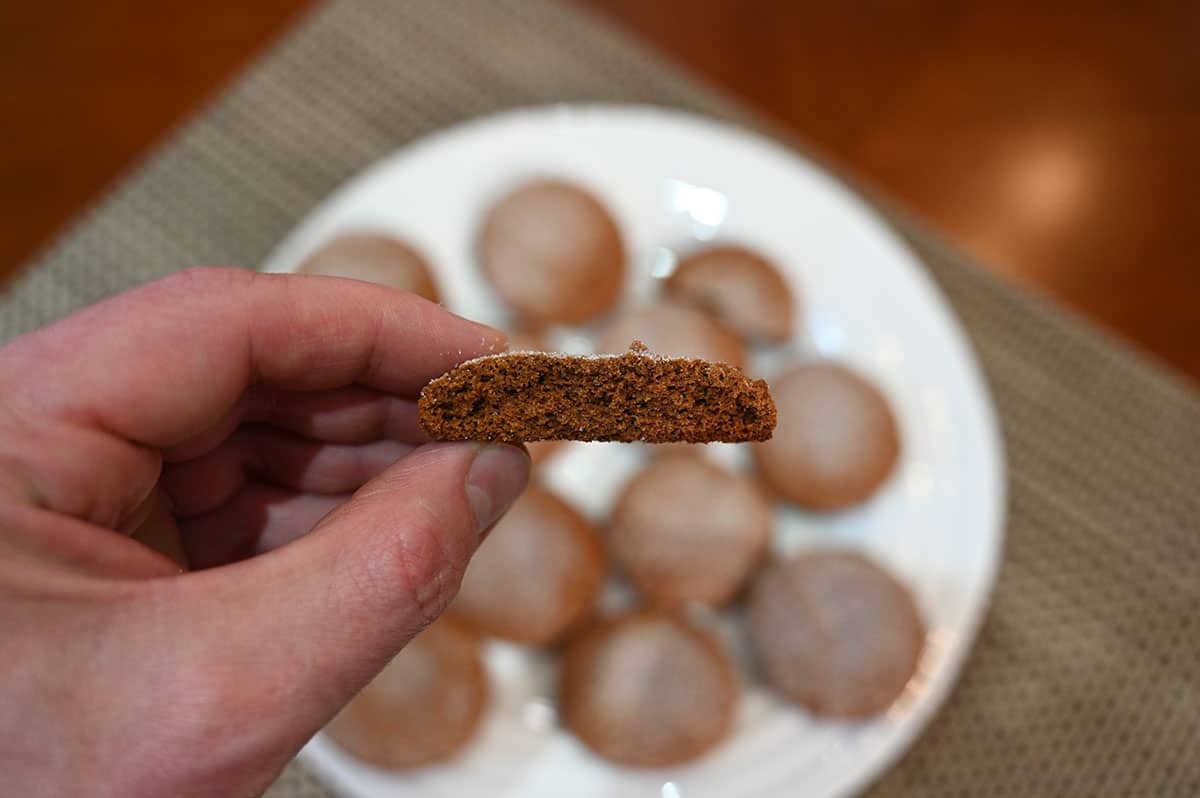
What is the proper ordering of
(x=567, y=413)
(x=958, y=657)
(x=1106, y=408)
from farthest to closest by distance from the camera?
(x=1106, y=408), (x=958, y=657), (x=567, y=413)

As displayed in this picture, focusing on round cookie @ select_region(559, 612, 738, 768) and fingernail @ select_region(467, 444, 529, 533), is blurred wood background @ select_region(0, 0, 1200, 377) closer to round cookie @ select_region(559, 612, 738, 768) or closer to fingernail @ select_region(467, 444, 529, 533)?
round cookie @ select_region(559, 612, 738, 768)

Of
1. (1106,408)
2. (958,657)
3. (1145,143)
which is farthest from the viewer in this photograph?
(1145,143)

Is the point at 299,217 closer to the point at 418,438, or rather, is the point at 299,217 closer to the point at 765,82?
the point at 418,438

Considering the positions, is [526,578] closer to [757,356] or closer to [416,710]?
[416,710]

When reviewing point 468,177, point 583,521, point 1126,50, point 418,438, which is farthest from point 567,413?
point 1126,50

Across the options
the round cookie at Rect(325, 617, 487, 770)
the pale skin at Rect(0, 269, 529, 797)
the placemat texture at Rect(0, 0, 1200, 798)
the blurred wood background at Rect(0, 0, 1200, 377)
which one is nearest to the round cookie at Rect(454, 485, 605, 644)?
the round cookie at Rect(325, 617, 487, 770)

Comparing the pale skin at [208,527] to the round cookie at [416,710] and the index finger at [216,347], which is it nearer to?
the index finger at [216,347]

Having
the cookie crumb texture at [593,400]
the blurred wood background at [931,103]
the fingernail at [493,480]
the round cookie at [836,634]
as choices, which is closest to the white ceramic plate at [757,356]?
the round cookie at [836,634]
